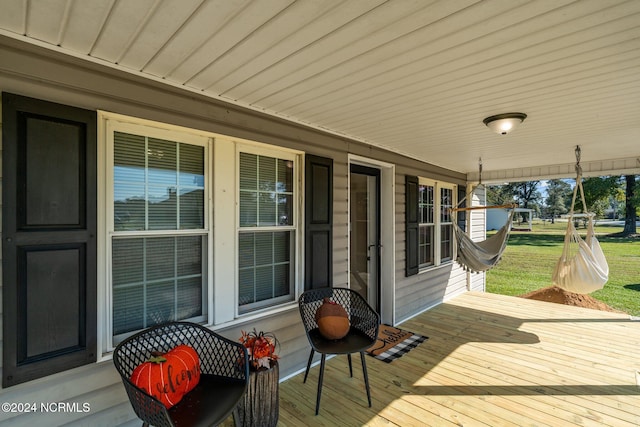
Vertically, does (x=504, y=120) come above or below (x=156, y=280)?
above

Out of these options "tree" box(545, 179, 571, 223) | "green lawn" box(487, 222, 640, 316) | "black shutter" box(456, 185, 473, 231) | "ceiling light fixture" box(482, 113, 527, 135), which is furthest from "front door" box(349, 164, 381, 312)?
"tree" box(545, 179, 571, 223)

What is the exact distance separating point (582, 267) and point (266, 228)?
12.5 ft

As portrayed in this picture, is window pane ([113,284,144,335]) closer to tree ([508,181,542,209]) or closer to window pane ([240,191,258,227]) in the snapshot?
window pane ([240,191,258,227])

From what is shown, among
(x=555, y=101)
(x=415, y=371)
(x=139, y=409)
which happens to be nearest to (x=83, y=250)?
(x=139, y=409)

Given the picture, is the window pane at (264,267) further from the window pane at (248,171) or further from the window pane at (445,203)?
the window pane at (445,203)

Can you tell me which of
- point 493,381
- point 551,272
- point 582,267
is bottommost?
point 551,272

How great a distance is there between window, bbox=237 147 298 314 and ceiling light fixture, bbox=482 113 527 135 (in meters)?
1.77

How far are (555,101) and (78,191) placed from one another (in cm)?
316

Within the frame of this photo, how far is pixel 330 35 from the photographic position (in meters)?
1.42

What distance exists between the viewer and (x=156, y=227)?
1.97 meters

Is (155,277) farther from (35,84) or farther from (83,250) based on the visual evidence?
(35,84)

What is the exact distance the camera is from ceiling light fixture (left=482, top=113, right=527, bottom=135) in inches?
98.7

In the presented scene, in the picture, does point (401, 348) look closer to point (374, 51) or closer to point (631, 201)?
point (374, 51)

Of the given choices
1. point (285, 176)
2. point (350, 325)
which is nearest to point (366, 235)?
point (350, 325)
